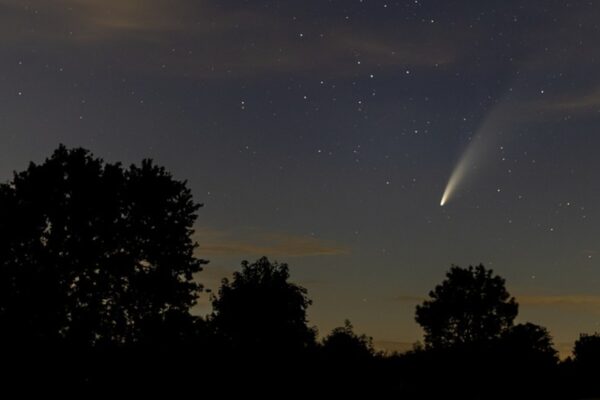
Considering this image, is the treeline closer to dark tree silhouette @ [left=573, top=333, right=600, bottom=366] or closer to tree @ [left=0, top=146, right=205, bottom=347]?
tree @ [left=0, top=146, right=205, bottom=347]

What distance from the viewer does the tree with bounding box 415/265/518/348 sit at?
10531cm

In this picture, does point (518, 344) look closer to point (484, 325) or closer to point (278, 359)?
point (484, 325)

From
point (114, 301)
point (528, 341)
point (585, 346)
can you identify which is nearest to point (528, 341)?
point (528, 341)

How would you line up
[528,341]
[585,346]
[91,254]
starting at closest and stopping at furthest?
[91,254] → [528,341] → [585,346]

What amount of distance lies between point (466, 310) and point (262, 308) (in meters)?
48.4

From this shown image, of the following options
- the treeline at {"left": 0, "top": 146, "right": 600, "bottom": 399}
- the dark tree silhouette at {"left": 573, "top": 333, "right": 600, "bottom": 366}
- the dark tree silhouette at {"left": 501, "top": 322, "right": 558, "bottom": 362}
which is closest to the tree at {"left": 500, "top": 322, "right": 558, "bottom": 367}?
the dark tree silhouette at {"left": 501, "top": 322, "right": 558, "bottom": 362}

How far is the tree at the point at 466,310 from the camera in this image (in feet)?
346

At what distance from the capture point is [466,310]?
106m

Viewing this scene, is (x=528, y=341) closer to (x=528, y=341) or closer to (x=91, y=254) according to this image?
(x=528, y=341)

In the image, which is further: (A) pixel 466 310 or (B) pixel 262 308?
(A) pixel 466 310

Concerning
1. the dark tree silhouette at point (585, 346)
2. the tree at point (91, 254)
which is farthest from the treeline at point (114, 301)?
the dark tree silhouette at point (585, 346)

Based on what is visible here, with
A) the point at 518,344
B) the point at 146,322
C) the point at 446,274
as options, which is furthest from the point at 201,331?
the point at 446,274

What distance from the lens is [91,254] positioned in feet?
147

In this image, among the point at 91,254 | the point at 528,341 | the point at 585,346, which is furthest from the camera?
the point at 585,346
